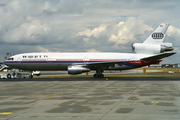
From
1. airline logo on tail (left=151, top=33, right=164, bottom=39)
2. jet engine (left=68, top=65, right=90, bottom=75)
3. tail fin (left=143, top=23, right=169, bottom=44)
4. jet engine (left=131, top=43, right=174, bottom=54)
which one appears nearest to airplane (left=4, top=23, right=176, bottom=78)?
jet engine (left=131, top=43, right=174, bottom=54)

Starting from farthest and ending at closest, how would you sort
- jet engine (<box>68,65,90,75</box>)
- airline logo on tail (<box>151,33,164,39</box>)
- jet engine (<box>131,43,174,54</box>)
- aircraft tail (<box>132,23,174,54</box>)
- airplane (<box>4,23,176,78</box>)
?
airline logo on tail (<box>151,33,164,39</box>) → aircraft tail (<box>132,23,174,54</box>) → jet engine (<box>131,43,174,54</box>) → airplane (<box>4,23,176,78</box>) → jet engine (<box>68,65,90,75</box>)

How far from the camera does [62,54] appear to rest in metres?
42.3

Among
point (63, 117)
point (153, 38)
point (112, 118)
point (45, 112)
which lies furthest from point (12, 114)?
point (153, 38)

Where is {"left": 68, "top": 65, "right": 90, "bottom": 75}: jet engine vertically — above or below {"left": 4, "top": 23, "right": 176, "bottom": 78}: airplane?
below

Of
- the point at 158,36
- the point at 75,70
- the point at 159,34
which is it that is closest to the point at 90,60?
the point at 75,70

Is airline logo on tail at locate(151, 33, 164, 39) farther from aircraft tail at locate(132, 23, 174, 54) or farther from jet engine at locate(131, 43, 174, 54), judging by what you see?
jet engine at locate(131, 43, 174, 54)

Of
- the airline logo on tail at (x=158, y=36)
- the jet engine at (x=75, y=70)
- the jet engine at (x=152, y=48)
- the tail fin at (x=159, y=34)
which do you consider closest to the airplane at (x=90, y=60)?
the jet engine at (x=152, y=48)

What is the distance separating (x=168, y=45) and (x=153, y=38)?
2.93 metres

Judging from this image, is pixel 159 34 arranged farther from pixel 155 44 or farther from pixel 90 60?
pixel 90 60

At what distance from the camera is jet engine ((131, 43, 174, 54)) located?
141 feet

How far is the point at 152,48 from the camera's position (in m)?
43.4

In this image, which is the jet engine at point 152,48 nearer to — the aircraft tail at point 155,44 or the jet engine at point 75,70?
the aircraft tail at point 155,44

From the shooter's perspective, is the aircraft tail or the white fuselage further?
the aircraft tail

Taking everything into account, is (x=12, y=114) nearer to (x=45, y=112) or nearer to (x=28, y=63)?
(x=45, y=112)
